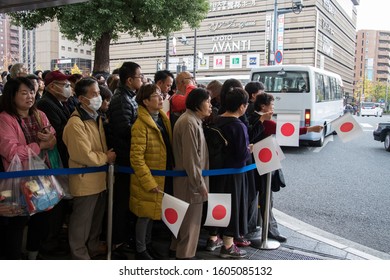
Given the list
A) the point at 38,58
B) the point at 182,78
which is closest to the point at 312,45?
the point at 182,78

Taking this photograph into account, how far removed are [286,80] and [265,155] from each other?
9961 millimetres

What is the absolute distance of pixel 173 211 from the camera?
3.29 m

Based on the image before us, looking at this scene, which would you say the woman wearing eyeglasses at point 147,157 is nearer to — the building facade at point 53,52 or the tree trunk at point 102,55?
the tree trunk at point 102,55

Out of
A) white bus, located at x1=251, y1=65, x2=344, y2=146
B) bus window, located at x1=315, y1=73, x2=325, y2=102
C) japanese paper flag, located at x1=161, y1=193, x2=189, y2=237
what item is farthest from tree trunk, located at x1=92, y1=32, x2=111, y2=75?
japanese paper flag, located at x1=161, y1=193, x2=189, y2=237

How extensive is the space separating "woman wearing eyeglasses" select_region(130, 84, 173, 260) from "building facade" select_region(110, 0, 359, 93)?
101 feet

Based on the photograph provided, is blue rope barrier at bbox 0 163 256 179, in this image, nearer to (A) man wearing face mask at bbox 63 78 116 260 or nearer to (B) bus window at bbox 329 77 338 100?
(A) man wearing face mask at bbox 63 78 116 260

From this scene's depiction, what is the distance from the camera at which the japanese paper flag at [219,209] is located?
3520 mm

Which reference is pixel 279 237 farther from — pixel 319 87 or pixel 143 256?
pixel 319 87

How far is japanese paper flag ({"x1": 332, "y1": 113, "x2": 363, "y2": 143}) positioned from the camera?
3.96 metres

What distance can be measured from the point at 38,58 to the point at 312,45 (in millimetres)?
57525

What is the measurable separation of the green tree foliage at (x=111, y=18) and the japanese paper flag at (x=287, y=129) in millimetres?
8991

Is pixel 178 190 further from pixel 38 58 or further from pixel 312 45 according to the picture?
pixel 38 58

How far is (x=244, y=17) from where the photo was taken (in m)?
37.6

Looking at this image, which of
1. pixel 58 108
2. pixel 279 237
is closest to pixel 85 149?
pixel 58 108
